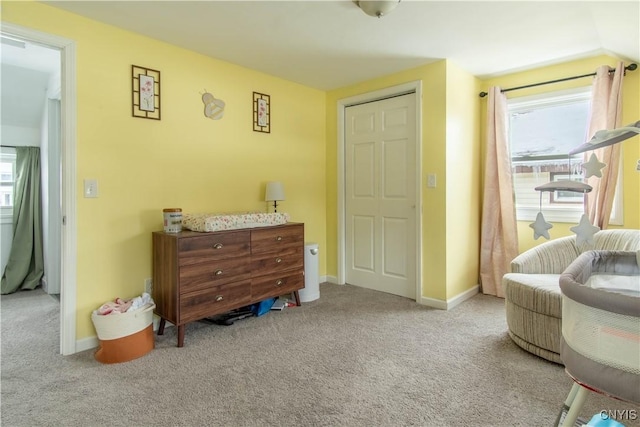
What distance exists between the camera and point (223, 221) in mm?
2594

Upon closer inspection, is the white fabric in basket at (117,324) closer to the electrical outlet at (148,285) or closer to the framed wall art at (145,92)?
the electrical outlet at (148,285)

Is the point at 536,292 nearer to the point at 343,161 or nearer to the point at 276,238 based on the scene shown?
the point at 276,238

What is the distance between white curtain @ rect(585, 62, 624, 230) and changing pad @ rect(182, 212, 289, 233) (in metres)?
2.73

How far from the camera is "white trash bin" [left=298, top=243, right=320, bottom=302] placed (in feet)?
11.0

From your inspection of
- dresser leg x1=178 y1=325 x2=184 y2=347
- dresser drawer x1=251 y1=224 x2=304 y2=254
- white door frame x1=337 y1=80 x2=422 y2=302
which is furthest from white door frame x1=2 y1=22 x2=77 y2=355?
white door frame x1=337 y1=80 x2=422 y2=302

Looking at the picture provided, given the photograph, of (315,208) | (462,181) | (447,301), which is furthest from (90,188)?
(462,181)

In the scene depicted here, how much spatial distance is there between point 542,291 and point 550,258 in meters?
0.67

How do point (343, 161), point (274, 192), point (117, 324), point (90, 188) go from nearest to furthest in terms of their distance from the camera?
point (117, 324), point (90, 188), point (274, 192), point (343, 161)

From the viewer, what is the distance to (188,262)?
237 cm

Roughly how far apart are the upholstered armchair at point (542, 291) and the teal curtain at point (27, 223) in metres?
4.78

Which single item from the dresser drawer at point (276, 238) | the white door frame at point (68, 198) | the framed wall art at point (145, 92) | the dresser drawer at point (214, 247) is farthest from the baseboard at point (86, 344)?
the framed wall art at point (145, 92)

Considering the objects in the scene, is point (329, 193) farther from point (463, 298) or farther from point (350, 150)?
point (463, 298)

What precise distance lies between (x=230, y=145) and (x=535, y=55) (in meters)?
2.83

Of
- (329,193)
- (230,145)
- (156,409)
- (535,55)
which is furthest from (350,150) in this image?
(156,409)
